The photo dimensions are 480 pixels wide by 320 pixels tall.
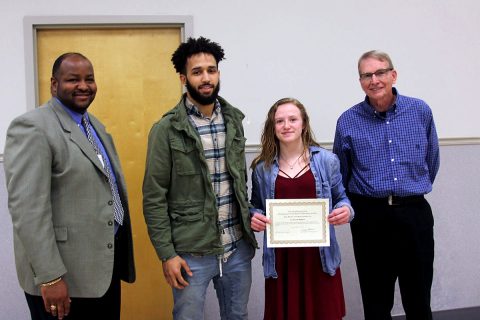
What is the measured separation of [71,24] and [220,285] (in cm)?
199

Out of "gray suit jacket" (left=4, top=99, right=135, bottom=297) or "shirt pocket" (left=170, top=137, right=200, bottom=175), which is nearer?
"gray suit jacket" (left=4, top=99, right=135, bottom=297)

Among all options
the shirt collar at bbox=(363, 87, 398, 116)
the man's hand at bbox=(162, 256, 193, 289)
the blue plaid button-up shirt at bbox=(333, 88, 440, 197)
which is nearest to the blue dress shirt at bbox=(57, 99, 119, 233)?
the man's hand at bbox=(162, 256, 193, 289)

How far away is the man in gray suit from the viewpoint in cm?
162

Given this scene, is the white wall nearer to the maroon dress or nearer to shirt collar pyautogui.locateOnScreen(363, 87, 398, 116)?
shirt collar pyautogui.locateOnScreen(363, 87, 398, 116)

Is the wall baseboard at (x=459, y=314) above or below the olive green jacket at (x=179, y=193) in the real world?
below

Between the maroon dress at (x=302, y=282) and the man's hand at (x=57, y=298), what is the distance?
978 mm

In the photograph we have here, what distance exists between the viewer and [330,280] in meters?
2.10

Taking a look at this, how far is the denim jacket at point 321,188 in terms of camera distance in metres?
2.11

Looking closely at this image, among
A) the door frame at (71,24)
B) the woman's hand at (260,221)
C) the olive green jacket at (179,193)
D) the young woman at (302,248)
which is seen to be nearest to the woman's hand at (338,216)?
the young woman at (302,248)

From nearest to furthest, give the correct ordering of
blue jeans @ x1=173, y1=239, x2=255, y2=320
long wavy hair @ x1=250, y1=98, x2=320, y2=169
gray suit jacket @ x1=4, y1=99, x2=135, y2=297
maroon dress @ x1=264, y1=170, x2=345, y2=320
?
gray suit jacket @ x1=4, y1=99, x2=135, y2=297 < blue jeans @ x1=173, y1=239, x2=255, y2=320 < maroon dress @ x1=264, y1=170, x2=345, y2=320 < long wavy hair @ x1=250, y1=98, x2=320, y2=169

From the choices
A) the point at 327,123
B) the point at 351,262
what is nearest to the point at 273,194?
the point at 327,123

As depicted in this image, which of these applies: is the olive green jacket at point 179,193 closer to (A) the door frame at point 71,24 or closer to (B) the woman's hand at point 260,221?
(B) the woman's hand at point 260,221

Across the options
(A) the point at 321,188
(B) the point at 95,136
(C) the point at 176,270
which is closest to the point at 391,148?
(A) the point at 321,188

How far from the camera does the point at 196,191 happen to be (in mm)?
1976
